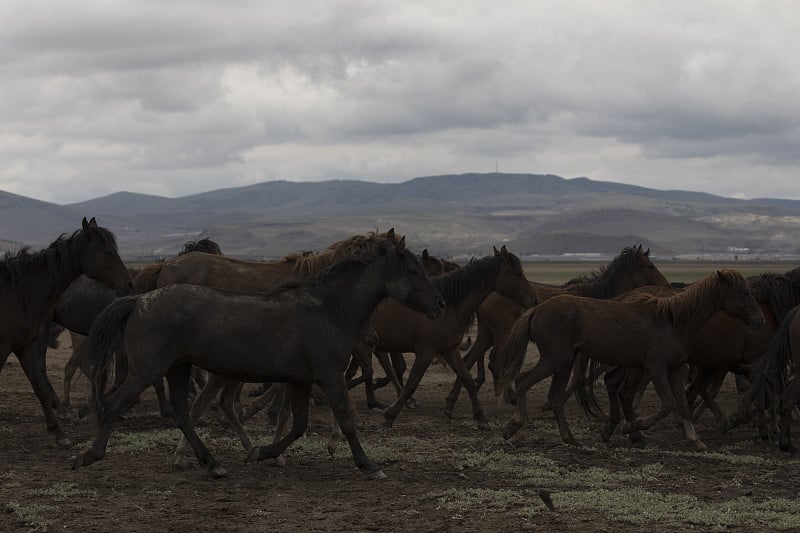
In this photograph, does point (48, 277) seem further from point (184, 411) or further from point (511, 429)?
point (511, 429)

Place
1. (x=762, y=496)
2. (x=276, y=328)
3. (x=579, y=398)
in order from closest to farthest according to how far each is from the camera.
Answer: (x=762, y=496) → (x=276, y=328) → (x=579, y=398)

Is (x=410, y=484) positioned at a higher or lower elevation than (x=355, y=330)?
lower

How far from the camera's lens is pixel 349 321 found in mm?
9203

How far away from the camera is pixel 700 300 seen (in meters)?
11.0

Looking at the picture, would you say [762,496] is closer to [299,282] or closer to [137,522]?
[299,282]

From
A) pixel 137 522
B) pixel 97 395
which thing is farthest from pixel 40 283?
pixel 137 522

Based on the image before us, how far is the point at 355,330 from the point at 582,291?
5737 mm

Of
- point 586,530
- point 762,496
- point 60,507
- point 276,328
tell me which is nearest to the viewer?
point 586,530

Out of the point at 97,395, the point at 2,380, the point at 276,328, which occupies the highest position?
the point at 276,328

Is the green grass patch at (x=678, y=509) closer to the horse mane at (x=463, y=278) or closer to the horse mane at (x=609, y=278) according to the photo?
the horse mane at (x=463, y=278)

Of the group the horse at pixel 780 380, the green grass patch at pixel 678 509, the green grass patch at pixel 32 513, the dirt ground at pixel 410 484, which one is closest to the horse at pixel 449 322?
the dirt ground at pixel 410 484

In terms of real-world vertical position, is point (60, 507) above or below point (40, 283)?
below

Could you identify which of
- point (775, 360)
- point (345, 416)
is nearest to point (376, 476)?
point (345, 416)

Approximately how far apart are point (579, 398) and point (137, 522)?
6736mm
